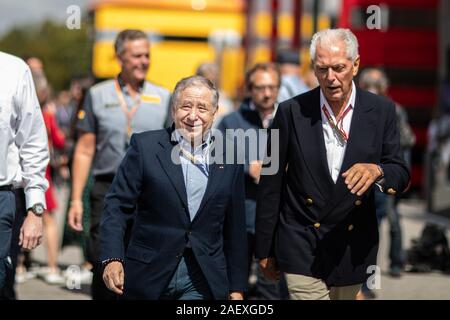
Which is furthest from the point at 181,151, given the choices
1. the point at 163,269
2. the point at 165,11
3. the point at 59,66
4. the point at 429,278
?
the point at 59,66

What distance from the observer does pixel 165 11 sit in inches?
1216

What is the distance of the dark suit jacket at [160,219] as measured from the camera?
501cm

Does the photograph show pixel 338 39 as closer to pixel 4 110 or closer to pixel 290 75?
pixel 4 110

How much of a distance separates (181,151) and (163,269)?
0.56m

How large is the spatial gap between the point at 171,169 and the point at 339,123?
2.97 feet

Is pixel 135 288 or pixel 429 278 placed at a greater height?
pixel 135 288

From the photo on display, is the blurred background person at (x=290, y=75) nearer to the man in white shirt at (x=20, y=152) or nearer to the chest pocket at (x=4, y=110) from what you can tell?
the man in white shirt at (x=20, y=152)

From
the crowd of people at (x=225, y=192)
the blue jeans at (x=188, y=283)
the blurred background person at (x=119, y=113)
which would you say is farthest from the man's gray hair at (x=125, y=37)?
the blue jeans at (x=188, y=283)

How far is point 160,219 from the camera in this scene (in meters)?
5.04

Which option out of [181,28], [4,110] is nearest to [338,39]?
[4,110]

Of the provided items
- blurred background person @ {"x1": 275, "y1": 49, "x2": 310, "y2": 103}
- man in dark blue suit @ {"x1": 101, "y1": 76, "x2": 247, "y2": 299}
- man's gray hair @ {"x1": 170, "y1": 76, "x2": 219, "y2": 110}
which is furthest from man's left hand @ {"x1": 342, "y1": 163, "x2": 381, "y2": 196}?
blurred background person @ {"x1": 275, "y1": 49, "x2": 310, "y2": 103}

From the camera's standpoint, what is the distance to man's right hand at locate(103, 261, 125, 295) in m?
4.98
